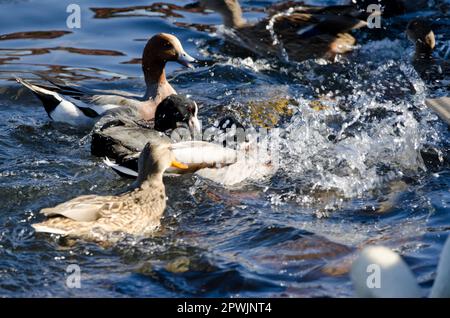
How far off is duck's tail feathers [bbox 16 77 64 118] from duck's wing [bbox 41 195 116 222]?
8.40ft

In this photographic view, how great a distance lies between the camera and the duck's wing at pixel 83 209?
222 inches

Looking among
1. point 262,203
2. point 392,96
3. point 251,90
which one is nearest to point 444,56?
point 392,96

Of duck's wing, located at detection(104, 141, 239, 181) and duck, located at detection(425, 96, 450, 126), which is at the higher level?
duck, located at detection(425, 96, 450, 126)

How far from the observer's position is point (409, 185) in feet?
22.6

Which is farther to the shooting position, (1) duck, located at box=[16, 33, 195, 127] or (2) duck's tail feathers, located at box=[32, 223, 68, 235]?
(1) duck, located at box=[16, 33, 195, 127]

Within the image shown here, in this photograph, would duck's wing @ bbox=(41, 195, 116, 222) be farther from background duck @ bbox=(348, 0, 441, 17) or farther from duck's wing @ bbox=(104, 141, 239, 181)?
background duck @ bbox=(348, 0, 441, 17)

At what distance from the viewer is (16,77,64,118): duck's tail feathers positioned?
8375mm

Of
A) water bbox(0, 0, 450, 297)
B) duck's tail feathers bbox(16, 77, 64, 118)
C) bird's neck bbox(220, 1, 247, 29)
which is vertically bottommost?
water bbox(0, 0, 450, 297)

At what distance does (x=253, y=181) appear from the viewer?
7.14 metres

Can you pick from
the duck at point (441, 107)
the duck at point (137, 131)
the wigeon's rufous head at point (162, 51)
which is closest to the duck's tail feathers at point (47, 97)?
the wigeon's rufous head at point (162, 51)

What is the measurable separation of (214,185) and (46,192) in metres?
1.30

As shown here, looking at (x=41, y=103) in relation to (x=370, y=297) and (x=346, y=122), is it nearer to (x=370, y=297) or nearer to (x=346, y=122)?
(x=346, y=122)

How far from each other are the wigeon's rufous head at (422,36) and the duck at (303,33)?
2.24 ft

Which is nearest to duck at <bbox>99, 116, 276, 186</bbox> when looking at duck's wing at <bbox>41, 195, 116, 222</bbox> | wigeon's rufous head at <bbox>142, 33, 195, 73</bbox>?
duck's wing at <bbox>41, 195, 116, 222</bbox>
